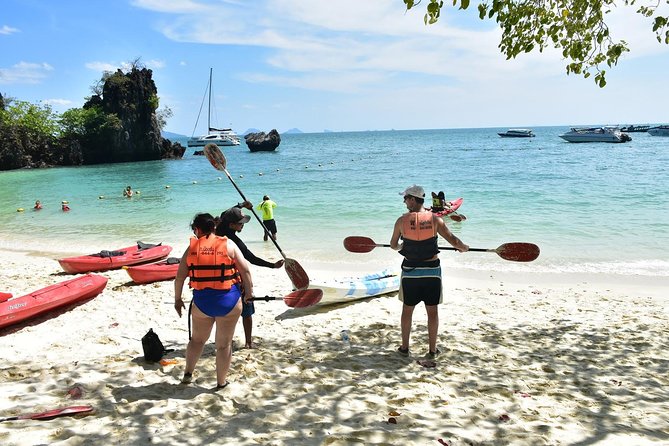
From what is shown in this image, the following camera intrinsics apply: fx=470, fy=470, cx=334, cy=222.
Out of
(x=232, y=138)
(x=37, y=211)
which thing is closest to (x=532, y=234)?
(x=37, y=211)

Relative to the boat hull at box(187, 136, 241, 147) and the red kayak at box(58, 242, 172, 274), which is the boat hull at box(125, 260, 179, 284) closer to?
the red kayak at box(58, 242, 172, 274)

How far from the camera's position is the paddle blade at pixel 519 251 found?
625 cm

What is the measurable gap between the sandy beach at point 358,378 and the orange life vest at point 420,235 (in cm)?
127

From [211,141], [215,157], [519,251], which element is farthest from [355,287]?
[211,141]

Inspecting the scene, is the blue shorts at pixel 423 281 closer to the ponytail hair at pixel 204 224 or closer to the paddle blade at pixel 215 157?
the ponytail hair at pixel 204 224

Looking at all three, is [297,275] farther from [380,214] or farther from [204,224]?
[380,214]

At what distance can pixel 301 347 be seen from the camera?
19.4ft

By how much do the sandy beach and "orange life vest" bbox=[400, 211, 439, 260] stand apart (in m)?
1.27

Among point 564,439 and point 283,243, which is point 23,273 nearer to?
point 283,243

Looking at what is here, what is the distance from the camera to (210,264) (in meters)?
3.98

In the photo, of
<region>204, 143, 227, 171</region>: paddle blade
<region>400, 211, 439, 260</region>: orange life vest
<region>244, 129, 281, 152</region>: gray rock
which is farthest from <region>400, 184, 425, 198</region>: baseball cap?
<region>244, 129, 281, 152</region>: gray rock

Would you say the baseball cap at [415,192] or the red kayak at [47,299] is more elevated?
the baseball cap at [415,192]

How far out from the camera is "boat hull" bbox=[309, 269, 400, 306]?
7.98 m

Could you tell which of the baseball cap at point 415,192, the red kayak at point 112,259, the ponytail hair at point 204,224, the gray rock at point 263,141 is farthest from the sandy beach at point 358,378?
the gray rock at point 263,141
